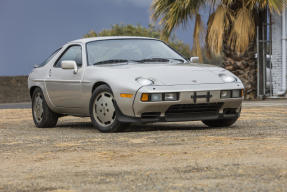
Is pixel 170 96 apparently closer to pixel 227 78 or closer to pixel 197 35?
pixel 227 78

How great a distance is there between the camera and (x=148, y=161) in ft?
19.0

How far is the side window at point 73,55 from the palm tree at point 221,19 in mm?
10614

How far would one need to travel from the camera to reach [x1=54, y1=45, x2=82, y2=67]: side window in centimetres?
982

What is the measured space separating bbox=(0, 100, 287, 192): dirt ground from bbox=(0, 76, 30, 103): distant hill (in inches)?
1043

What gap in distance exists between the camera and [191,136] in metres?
7.90

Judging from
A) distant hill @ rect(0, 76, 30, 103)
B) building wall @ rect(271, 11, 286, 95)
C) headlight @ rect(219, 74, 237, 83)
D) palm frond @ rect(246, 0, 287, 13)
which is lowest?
distant hill @ rect(0, 76, 30, 103)

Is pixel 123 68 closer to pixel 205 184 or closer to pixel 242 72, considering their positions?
pixel 205 184

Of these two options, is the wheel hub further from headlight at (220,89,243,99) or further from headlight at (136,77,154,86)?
headlight at (220,89,243,99)


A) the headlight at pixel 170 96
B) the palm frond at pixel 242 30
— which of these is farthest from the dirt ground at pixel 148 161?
the palm frond at pixel 242 30

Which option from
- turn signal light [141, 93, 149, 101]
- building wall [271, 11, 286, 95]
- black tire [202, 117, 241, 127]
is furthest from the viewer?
building wall [271, 11, 286, 95]

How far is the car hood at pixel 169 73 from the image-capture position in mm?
8477

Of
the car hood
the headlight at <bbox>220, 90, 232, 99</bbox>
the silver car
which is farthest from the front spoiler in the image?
the car hood

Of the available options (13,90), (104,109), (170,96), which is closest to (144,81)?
(170,96)

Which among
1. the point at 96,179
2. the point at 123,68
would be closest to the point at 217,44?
the point at 123,68
